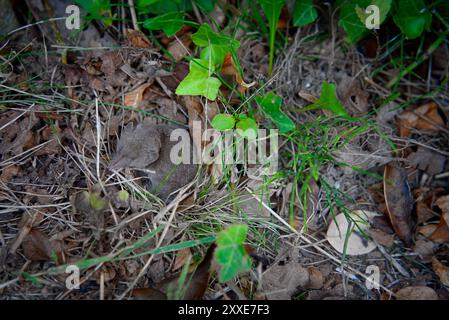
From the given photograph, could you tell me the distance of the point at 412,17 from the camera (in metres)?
1.50

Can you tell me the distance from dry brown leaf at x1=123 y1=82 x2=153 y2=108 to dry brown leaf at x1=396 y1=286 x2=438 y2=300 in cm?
123

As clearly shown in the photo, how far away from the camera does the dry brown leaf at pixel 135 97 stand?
1.52 meters

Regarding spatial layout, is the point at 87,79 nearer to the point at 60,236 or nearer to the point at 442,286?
the point at 60,236

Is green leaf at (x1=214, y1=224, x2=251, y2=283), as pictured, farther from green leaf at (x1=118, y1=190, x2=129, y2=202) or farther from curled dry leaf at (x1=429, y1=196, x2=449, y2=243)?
curled dry leaf at (x1=429, y1=196, x2=449, y2=243)

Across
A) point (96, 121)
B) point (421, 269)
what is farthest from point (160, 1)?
point (421, 269)

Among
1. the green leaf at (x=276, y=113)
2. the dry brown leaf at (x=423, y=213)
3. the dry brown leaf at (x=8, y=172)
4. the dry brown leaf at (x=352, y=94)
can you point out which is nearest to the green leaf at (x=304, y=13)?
the dry brown leaf at (x=352, y=94)

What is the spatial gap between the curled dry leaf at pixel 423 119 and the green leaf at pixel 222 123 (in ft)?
2.60

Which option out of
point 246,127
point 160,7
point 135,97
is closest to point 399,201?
point 246,127

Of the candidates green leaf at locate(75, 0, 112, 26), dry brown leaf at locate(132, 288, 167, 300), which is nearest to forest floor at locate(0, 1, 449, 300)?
dry brown leaf at locate(132, 288, 167, 300)

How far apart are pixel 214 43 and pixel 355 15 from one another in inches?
23.7

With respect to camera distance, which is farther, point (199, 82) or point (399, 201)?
point (399, 201)

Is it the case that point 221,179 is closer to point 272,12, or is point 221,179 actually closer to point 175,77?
point 175,77

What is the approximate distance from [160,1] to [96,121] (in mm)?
555

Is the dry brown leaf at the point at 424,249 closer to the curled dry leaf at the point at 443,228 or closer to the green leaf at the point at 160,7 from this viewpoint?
the curled dry leaf at the point at 443,228
